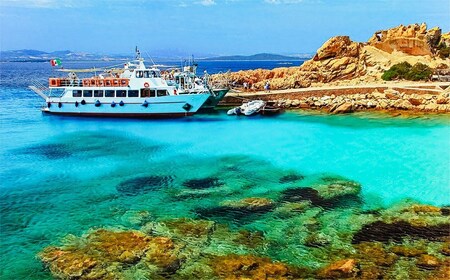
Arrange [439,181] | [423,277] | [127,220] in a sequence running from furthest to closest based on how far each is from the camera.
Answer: [439,181] → [127,220] → [423,277]

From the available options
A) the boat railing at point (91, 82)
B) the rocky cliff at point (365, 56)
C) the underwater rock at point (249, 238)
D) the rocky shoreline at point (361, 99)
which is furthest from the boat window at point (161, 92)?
the underwater rock at point (249, 238)

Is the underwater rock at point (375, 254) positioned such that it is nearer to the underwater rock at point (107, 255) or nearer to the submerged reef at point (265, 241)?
the submerged reef at point (265, 241)

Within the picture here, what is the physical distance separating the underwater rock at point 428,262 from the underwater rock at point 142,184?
1156cm

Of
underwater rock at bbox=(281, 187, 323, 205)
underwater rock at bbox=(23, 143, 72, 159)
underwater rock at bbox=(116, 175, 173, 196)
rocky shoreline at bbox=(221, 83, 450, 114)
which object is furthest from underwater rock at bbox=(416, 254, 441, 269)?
rocky shoreline at bbox=(221, 83, 450, 114)

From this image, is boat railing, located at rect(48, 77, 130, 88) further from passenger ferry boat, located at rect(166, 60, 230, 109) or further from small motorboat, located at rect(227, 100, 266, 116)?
small motorboat, located at rect(227, 100, 266, 116)

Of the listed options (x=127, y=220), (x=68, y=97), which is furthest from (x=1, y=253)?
(x=68, y=97)

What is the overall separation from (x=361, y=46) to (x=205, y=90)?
82.8 ft

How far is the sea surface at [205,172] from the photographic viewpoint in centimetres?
1512

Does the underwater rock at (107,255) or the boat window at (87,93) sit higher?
the boat window at (87,93)

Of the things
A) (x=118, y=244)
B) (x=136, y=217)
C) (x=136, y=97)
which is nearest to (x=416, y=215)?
(x=136, y=217)

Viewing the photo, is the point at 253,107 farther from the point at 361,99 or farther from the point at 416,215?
the point at 416,215

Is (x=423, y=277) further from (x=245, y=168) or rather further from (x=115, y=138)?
(x=115, y=138)

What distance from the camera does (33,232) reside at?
14969 millimetres

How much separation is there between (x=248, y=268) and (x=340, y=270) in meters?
2.65
